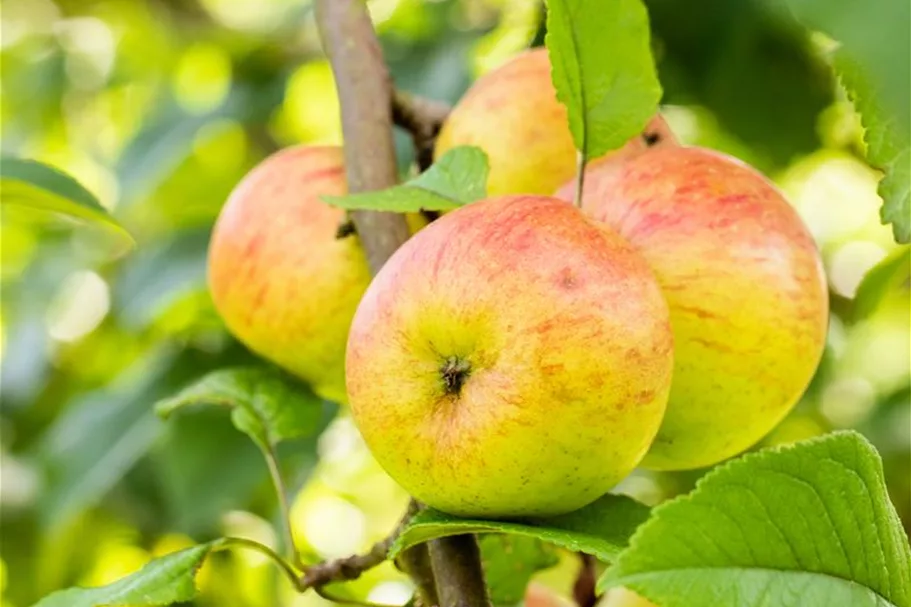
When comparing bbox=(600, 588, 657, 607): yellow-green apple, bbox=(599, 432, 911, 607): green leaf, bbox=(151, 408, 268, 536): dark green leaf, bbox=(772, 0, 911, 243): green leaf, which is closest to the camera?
bbox=(772, 0, 911, 243): green leaf

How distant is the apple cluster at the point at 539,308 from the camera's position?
1.92ft

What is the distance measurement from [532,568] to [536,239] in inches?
13.6

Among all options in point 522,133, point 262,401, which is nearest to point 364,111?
point 522,133

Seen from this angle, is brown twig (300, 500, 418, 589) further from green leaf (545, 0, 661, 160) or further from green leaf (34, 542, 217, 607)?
green leaf (545, 0, 661, 160)

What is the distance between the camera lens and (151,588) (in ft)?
2.27

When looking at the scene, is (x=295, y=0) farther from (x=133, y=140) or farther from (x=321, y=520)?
(x=321, y=520)

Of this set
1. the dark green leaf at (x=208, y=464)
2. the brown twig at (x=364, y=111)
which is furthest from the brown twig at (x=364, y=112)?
the dark green leaf at (x=208, y=464)

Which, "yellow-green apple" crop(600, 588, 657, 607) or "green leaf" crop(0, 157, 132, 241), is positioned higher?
"green leaf" crop(0, 157, 132, 241)

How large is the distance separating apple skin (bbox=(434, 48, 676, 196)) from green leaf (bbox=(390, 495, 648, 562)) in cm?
26

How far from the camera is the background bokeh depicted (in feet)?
4.40

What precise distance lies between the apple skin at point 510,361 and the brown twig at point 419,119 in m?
0.29

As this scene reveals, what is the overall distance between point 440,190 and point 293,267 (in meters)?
0.20

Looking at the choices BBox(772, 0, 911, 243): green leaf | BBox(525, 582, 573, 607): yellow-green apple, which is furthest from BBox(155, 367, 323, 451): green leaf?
BBox(772, 0, 911, 243): green leaf

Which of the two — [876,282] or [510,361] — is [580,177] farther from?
[876,282]
